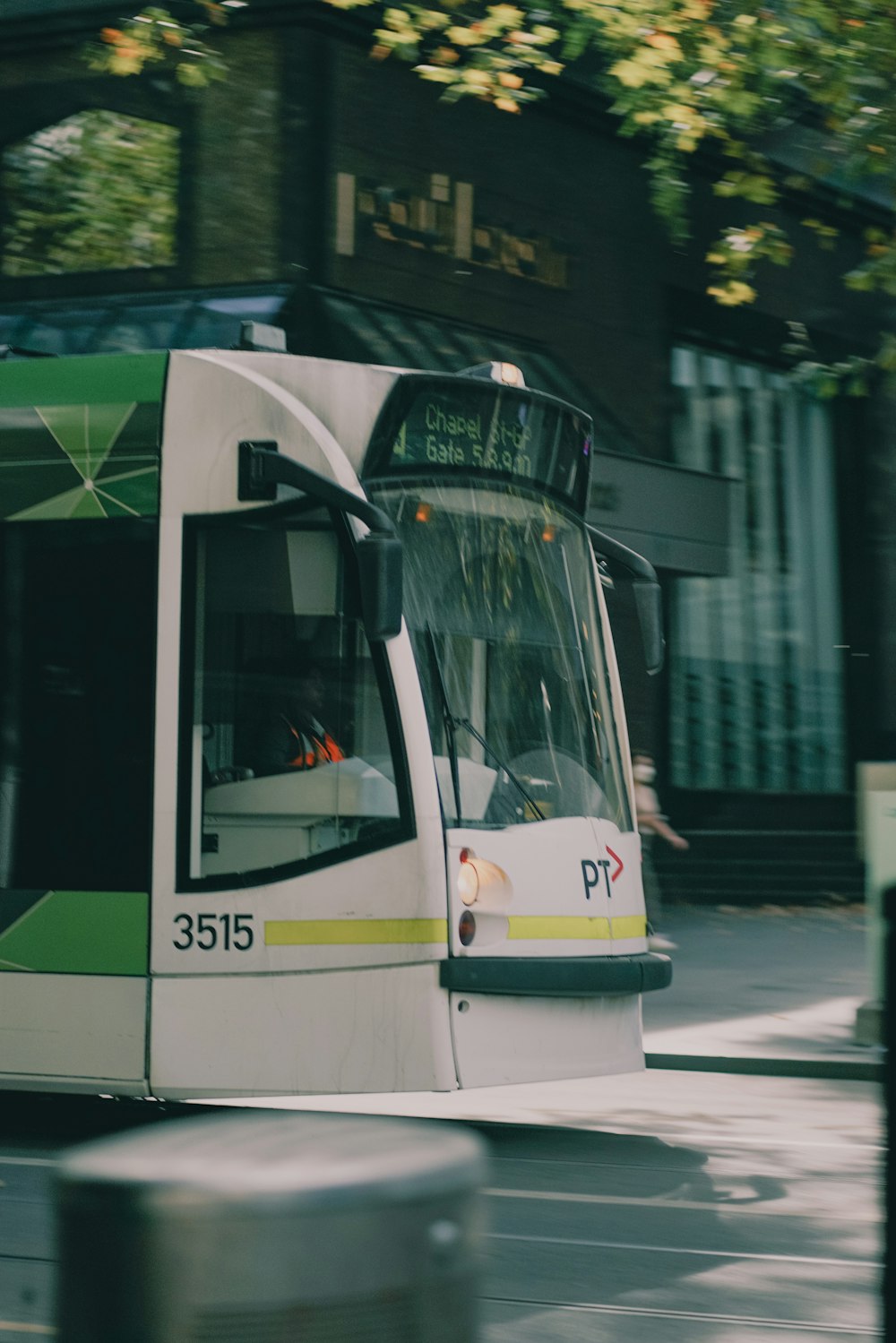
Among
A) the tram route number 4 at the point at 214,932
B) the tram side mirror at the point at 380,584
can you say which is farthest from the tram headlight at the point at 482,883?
the tram side mirror at the point at 380,584

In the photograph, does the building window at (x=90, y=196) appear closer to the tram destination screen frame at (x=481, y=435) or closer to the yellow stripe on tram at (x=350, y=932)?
the tram destination screen frame at (x=481, y=435)

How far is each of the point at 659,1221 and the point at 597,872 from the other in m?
1.77

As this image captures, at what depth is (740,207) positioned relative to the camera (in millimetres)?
21266

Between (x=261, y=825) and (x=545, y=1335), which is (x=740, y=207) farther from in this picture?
(x=545, y=1335)

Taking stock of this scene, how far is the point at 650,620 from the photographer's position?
8594mm

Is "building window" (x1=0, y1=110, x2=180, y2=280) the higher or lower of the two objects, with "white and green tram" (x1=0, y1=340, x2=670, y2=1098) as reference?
higher

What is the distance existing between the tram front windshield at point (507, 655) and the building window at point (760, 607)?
1418cm

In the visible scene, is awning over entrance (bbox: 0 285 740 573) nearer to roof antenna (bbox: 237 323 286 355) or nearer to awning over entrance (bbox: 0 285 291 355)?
awning over entrance (bbox: 0 285 291 355)

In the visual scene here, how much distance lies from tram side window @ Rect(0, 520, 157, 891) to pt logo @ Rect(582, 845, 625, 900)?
68.5 inches

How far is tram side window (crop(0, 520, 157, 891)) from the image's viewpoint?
24.0ft

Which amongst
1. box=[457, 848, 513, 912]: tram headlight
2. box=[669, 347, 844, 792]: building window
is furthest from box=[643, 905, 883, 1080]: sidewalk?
box=[457, 848, 513, 912]: tram headlight

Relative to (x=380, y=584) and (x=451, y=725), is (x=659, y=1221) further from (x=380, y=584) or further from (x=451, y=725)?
(x=380, y=584)

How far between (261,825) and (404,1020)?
3.01ft

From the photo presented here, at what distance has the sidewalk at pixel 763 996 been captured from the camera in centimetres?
1038
